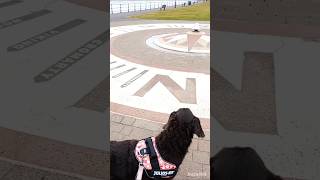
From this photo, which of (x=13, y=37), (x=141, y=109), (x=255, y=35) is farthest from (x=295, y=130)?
(x=13, y=37)

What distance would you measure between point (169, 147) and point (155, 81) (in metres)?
6.82

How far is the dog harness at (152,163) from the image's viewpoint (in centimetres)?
499

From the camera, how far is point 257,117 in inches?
Result: 334

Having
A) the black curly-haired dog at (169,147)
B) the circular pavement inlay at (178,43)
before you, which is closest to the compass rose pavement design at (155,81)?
the circular pavement inlay at (178,43)

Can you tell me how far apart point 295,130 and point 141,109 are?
3.78 metres

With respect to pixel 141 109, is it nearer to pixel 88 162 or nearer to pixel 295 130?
pixel 88 162

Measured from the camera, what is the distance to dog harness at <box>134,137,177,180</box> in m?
4.99

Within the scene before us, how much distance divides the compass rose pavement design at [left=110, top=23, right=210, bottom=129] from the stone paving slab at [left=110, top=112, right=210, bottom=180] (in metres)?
0.39

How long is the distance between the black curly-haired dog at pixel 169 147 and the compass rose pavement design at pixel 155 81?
329 cm

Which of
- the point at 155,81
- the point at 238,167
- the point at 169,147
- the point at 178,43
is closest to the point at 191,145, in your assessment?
the point at 169,147

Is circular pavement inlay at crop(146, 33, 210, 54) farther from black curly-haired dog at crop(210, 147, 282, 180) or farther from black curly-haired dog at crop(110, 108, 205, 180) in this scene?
black curly-haired dog at crop(210, 147, 282, 180)

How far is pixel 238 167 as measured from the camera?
4.62 metres

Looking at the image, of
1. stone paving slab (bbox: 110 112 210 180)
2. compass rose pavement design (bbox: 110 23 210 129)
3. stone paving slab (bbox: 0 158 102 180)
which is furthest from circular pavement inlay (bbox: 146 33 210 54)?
stone paving slab (bbox: 0 158 102 180)

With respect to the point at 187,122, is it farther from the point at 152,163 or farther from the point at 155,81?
the point at 155,81
